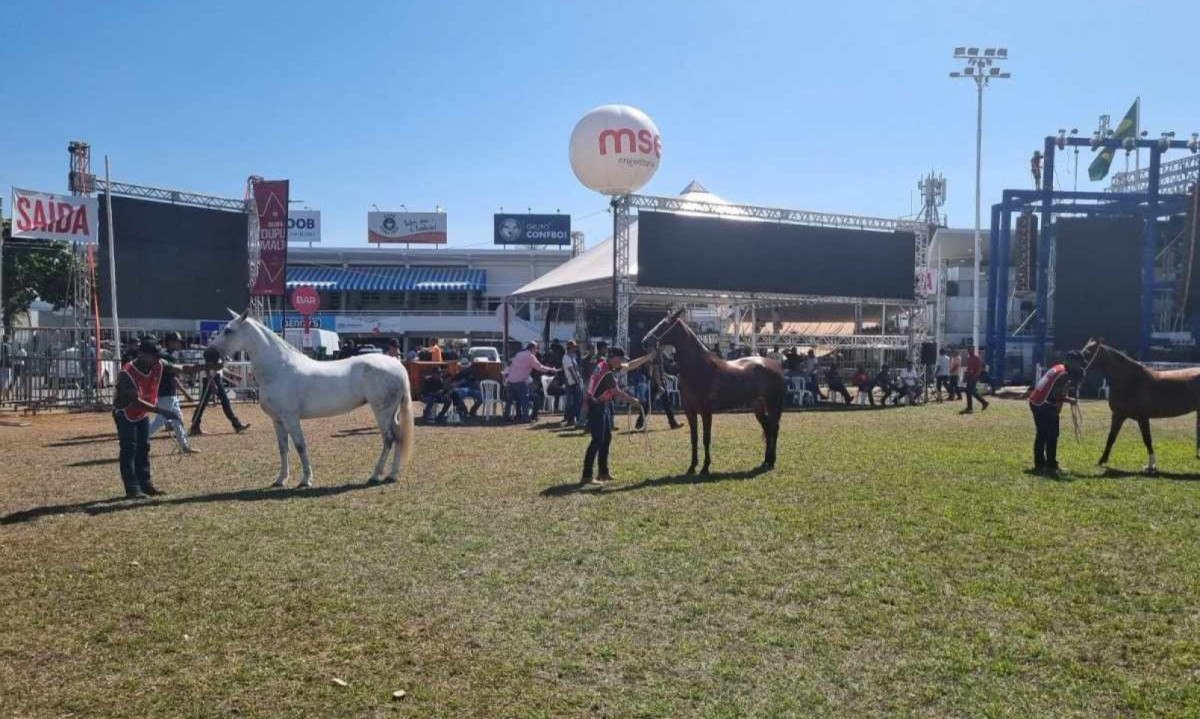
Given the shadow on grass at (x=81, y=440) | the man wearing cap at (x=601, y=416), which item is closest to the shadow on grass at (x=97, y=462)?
the shadow on grass at (x=81, y=440)

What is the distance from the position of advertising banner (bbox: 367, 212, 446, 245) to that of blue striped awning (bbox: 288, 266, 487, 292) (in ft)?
11.6

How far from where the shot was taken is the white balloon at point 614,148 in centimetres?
2241

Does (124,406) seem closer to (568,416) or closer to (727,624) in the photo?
(727,624)

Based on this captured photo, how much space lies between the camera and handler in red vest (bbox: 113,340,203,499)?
994 centimetres

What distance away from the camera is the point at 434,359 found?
2628 centimetres

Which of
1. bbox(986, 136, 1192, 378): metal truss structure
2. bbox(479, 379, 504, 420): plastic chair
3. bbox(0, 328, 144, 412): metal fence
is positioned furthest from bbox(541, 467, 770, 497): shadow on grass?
bbox(986, 136, 1192, 378): metal truss structure

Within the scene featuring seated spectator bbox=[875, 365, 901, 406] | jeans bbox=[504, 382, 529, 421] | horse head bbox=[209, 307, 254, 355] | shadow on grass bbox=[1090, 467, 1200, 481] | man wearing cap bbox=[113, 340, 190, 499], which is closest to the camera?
man wearing cap bbox=[113, 340, 190, 499]

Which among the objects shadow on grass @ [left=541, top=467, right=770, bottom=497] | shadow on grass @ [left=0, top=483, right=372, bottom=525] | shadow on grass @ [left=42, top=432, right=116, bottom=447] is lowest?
shadow on grass @ [left=42, top=432, right=116, bottom=447]

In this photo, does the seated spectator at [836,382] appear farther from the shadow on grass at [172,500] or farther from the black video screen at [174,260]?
the shadow on grass at [172,500]

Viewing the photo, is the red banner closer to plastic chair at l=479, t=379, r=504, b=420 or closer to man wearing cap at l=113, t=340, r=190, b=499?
plastic chair at l=479, t=379, r=504, b=420

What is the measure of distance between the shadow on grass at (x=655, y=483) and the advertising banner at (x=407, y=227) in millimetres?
58225

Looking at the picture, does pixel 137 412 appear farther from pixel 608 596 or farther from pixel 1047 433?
pixel 1047 433

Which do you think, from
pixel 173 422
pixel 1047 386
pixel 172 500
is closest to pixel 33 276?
pixel 173 422

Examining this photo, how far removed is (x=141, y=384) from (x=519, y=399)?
11246 mm
